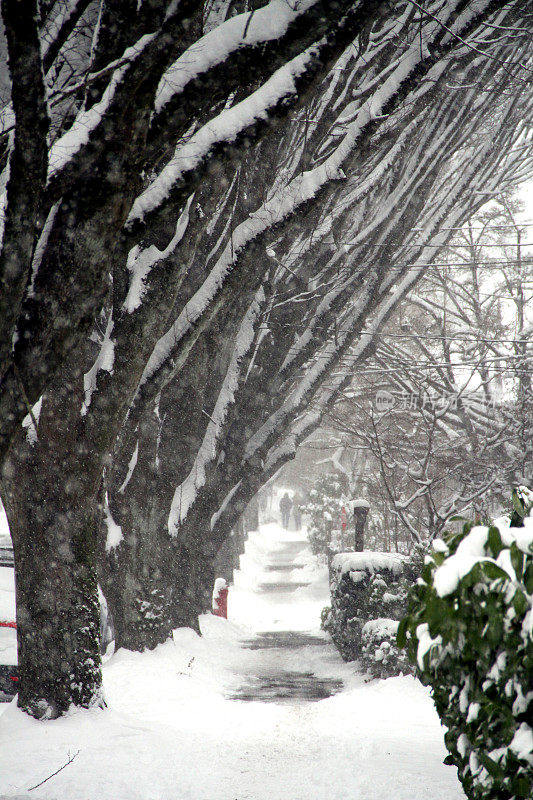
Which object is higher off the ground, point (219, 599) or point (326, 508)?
point (326, 508)

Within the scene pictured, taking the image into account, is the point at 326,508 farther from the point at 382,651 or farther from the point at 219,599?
the point at 382,651

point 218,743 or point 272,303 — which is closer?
point 218,743

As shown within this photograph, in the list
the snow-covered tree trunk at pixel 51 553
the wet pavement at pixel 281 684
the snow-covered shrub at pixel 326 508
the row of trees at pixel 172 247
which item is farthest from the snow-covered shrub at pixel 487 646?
the snow-covered shrub at pixel 326 508

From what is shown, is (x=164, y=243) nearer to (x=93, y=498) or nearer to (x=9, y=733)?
(x=93, y=498)

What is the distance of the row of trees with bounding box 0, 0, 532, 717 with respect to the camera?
12.3ft

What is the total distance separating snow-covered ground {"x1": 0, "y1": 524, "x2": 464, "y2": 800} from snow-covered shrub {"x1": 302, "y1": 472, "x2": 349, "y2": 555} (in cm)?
1660

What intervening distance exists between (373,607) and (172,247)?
610 centimetres

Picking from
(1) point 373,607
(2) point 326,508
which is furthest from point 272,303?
(2) point 326,508

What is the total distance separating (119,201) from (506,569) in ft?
9.17

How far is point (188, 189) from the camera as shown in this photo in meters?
4.39

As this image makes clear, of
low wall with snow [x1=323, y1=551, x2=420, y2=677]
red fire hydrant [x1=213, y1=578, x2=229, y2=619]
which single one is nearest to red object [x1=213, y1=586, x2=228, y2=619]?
red fire hydrant [x1=213, y1=578, x2=229, y2=619]

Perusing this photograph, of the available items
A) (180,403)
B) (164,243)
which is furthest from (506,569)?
(180,403)

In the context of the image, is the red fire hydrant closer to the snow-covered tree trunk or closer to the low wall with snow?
the low wall with snow

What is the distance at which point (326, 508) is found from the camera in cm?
2728
